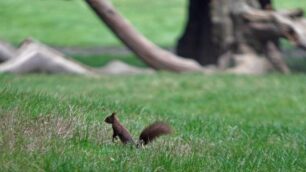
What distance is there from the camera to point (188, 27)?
19.3 m

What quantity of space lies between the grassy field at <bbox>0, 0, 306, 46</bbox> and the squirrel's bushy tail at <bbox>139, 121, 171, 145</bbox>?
21.1 m

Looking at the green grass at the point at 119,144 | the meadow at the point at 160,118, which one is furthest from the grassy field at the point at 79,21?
the green grass at the point at 119,144

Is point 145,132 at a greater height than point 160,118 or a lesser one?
greater

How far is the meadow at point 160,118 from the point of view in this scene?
19.6ft

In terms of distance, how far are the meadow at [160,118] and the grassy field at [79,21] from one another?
43.3ft

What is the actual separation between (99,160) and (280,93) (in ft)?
27.8

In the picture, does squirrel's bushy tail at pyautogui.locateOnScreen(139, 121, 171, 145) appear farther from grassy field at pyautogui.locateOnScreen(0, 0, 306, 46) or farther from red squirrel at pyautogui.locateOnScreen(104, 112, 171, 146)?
grassy field at pyautogui.locateOnScreen(0, 0, 306, 46)

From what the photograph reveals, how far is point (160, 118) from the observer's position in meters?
8.79

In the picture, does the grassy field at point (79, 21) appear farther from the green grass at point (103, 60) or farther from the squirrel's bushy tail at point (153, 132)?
the squirrel's bushy tail at point (153, 132)

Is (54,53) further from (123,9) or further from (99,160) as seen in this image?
(123,9)

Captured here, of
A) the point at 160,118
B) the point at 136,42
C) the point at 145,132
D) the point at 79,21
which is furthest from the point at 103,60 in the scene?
the point at 145,132

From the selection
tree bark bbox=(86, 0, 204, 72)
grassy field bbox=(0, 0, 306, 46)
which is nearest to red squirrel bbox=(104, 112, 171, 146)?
tree bark bbox=(86, 0, 204, 72)

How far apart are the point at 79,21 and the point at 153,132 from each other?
84.9 ft

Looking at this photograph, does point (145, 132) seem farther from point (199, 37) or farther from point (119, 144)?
point (199, 37)
